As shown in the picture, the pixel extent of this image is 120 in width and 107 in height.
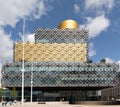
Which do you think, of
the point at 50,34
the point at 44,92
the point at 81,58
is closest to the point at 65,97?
the point at 44,92

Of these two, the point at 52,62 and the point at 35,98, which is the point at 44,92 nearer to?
the point at 35,98

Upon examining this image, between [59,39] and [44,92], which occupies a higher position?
[59,39]

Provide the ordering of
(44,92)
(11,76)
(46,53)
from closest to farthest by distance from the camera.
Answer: (11,76)
(46,53)
(44,92)

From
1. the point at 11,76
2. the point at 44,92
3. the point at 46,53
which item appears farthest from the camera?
the point at 44,92

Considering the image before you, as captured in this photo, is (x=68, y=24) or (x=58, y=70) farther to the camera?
(x=68, y=24)

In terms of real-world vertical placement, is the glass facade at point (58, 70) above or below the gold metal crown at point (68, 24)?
below

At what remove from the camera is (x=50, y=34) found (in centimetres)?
16925

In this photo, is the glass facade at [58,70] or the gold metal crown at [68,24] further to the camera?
the gold metal crown at [68,24]

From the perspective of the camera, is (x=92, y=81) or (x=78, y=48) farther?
(x=78, y=48)

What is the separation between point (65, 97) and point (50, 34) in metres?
35.0

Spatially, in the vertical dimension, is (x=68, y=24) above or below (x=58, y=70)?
above

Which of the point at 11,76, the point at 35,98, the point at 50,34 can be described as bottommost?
the point at 35,98

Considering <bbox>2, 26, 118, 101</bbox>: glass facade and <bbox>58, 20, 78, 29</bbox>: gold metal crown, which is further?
<bbox>58, 20, 78, 29</bbox>: gold metal crown

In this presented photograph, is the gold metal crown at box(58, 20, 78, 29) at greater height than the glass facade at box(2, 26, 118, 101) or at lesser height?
greater
